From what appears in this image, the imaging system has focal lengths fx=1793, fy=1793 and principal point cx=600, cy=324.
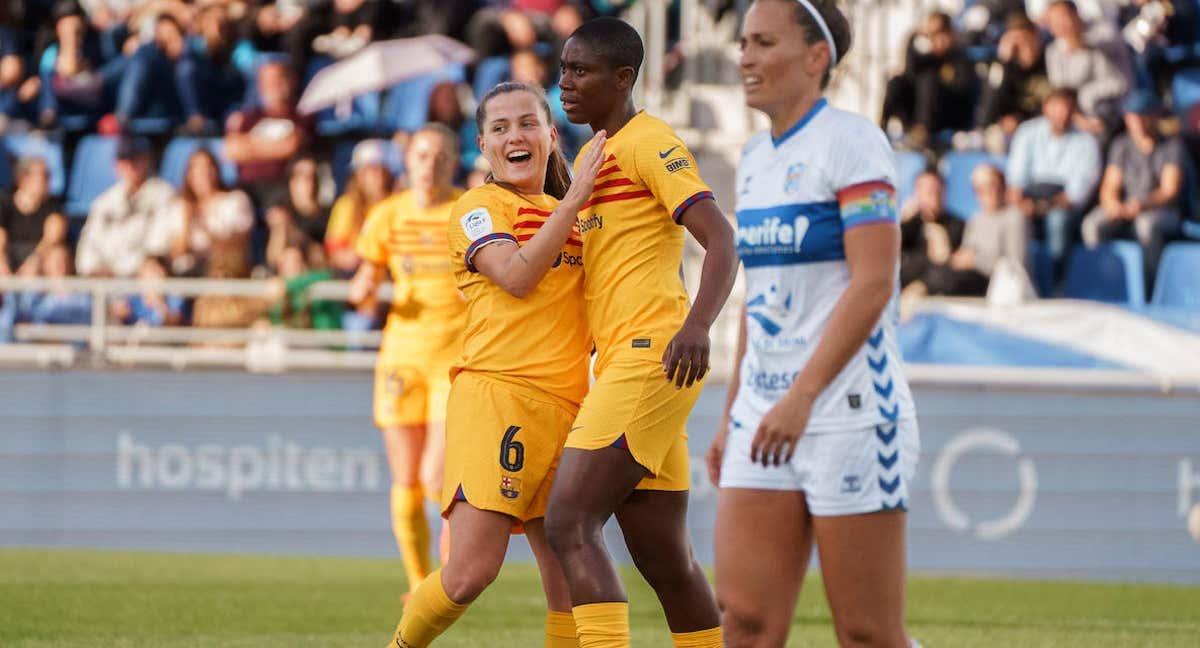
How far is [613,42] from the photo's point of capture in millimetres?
5777

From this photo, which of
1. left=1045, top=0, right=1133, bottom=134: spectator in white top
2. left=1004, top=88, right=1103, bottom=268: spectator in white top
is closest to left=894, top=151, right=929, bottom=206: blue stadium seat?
left=1004, top=88, right=1103, bottom=268: spectator in white top

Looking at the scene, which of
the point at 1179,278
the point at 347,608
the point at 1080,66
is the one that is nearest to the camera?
the point at 347,608

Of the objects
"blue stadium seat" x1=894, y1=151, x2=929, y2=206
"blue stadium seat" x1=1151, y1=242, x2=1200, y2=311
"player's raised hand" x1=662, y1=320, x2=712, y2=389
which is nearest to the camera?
"player's raised hand" x1=662, y1=320, x2=712, y2=389

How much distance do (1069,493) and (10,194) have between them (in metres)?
10.3

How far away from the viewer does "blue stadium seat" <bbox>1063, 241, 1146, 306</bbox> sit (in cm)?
1484

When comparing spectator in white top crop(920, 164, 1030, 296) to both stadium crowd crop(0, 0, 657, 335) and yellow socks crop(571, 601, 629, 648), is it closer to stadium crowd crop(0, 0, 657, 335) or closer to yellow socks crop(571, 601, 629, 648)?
stadium crowd crop(0, 0, 657, 335)

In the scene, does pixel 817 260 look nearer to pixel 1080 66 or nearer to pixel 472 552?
pixel 472 552

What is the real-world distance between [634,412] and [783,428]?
3.95 ft

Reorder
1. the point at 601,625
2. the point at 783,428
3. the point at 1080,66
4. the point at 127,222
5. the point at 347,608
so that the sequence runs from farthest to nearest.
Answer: the point at 1080,66, the point at 127,222, the point at 347,608, the point at 601,625, the point at 783,428

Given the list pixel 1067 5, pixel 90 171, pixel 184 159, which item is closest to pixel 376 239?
pixel 184 159

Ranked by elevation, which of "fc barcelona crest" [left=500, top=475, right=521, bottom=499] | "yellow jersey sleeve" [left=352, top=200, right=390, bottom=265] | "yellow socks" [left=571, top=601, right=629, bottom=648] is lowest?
"yellow socks" [left=571, top=601, right=629, bottom=648]

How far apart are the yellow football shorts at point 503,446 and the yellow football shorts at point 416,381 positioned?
405 cm

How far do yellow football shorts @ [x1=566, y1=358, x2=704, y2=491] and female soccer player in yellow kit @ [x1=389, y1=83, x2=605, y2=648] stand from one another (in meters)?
0.21

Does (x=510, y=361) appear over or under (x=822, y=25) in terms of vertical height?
under
